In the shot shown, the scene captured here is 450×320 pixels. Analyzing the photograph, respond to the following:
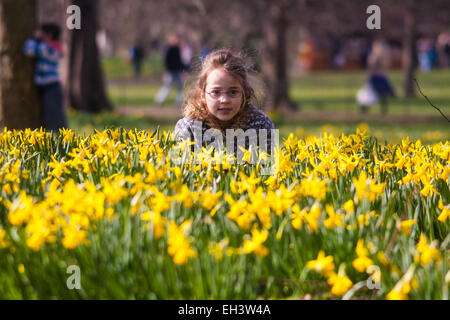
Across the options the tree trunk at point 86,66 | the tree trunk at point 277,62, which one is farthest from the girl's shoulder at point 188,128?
the tree trunk at point 277,62

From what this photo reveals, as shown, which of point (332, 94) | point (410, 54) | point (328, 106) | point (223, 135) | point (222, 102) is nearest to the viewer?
point (222, 102)

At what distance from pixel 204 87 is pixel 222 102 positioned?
344 millimetres

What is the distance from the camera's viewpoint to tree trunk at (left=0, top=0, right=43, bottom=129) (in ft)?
29.0

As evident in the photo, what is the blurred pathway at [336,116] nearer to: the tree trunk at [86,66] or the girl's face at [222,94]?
the tree trunk at [86,66]

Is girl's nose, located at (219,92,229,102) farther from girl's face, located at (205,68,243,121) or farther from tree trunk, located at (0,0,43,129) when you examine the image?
tree trunk, located at (0,0,43,129)

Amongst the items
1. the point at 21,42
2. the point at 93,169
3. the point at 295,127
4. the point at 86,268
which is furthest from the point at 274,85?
the point at 86,268

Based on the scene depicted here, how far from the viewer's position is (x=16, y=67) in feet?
29.3

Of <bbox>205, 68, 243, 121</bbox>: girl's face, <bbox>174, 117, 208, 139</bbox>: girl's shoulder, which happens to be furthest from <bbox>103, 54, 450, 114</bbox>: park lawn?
<bbox>174, 117, 208, 139</bbox>: girl's shoulder

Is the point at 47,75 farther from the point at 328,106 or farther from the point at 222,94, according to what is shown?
the point at 328,106

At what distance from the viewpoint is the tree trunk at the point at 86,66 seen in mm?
14305

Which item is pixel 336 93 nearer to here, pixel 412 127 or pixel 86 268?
pixel 412 127

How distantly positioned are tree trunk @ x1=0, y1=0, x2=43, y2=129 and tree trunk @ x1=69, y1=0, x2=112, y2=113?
17.4 ft

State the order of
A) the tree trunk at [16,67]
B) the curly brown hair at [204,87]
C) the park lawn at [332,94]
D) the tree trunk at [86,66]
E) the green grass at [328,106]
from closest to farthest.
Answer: the curly brown hair at [204,87]
the tree trunk at [16,67]
the green grass at [328,106]
the tree trunk at [86,66]
the park lawn at [332,94]

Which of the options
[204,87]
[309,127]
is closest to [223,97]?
Result: [204,87]
